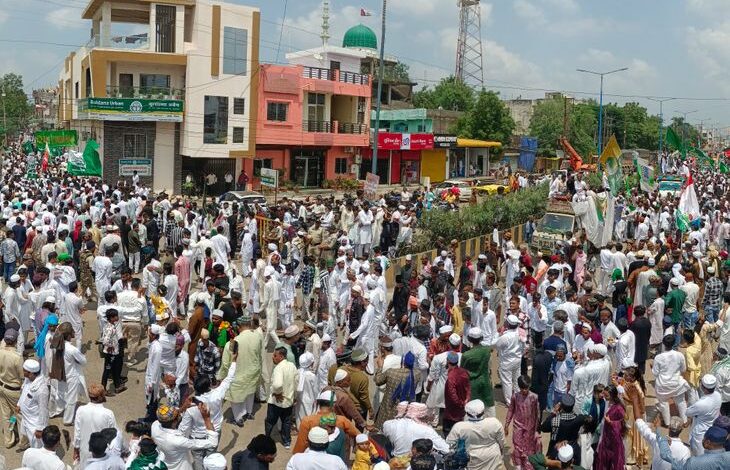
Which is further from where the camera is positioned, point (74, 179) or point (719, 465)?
point (74, 179)

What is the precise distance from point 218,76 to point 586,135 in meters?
37.5

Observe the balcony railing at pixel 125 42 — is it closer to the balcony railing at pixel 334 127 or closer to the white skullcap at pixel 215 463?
the balcony railing at pixel 334 127

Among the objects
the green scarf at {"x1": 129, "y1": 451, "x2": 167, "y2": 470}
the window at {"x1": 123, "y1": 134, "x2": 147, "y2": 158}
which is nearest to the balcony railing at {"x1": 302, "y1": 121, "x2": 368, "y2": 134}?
the window at {"x1": 123, "y1": 134, "x2": 147, "y2": 158}

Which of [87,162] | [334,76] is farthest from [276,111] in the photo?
[87,162]

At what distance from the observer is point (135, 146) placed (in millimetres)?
33406

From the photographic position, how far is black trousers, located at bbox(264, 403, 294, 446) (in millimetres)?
8516

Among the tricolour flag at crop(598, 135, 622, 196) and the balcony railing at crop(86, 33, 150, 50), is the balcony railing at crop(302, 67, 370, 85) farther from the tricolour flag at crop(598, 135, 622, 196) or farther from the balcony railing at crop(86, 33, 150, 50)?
the tricolour flag at crop(598, 135, 622, 196)

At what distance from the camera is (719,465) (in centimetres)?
605

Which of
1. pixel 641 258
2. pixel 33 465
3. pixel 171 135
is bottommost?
pixel 33 465

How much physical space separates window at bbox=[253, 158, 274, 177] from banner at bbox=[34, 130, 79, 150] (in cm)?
1016

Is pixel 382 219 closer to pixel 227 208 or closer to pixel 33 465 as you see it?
pixel 227 208

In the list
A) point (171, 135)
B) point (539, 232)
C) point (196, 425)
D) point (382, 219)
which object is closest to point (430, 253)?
point (382, 219)

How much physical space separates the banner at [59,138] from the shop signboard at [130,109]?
6.99 feet

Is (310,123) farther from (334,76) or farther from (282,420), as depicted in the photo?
(282,420)
